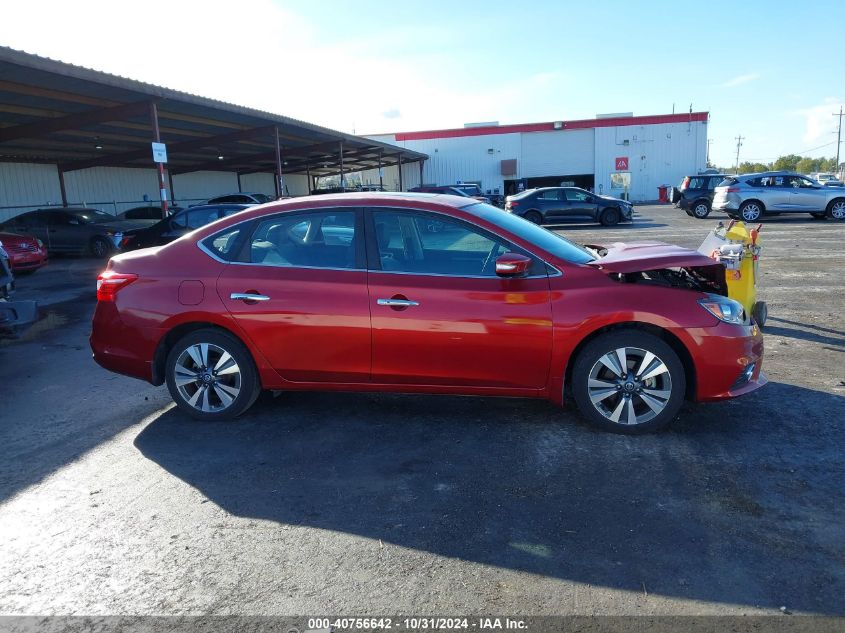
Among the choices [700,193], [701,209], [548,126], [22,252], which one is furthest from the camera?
[548,126]

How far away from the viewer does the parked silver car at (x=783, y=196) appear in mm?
21172

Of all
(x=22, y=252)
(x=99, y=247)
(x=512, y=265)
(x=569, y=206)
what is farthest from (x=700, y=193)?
(x=512, y=265)

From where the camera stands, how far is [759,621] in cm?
241

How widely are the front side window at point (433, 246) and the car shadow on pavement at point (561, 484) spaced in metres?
1.16

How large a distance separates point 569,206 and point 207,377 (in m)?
21.0

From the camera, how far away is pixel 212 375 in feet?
15.1

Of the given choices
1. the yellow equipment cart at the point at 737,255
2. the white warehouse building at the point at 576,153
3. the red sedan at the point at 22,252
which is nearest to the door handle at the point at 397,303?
the yellow equipment cart at the point at 737,255

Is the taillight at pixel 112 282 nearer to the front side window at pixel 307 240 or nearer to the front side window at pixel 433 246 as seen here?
the front side window at pixel 307 240

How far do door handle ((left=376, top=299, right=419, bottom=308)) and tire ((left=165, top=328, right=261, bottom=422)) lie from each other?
45.3 inches

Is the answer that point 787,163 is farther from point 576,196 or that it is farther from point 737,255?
point 737,255

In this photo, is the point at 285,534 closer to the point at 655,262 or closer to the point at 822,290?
the point at 655,262

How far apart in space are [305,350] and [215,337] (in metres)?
0.73

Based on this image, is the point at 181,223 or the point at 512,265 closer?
the point at 512,265

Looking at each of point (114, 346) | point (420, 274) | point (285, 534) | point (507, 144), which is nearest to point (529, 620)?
point (285, 534)
